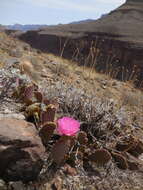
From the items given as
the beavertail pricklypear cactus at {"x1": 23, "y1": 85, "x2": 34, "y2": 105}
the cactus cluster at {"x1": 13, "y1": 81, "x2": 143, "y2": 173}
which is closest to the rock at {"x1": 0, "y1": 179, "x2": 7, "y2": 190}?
the cactus cluster at {"x1": 13, "y1": 81, "x2": 143, "y2": 173}

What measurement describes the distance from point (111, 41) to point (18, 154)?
27044mm

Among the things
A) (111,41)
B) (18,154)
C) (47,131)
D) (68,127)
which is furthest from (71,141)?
(111,41)

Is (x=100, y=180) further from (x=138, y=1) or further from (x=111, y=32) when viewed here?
(x=138, y=1)

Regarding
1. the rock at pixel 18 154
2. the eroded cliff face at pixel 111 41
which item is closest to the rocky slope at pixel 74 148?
the rock at pixel 18 154

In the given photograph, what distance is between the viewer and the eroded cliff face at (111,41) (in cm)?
2231

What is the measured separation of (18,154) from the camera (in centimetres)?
276

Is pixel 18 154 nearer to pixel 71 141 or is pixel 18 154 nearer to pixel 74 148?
pixel 71 141

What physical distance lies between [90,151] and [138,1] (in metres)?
51.0

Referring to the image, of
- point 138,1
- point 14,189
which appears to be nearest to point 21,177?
point 14,189

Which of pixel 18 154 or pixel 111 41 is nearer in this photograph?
pixel 18 154

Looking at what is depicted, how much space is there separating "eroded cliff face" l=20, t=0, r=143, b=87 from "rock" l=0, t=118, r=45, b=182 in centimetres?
1510

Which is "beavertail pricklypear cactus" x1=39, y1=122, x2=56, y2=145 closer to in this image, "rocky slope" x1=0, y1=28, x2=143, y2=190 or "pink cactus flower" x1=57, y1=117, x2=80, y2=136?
"rocky slope" x1=0, y1=28, x2=143, y2=190

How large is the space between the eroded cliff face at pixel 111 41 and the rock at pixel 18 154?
15.1 meters

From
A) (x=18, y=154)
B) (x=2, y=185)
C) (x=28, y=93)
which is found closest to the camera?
(x=2, y=185)
